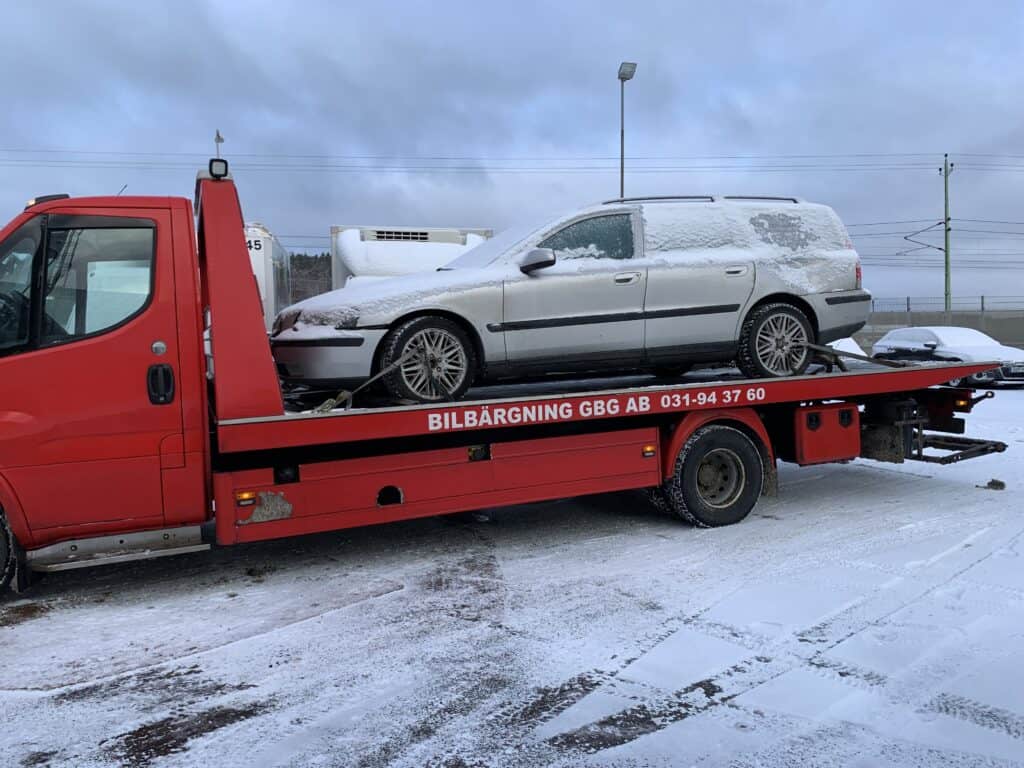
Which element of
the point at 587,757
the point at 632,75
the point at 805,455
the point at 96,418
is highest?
the point at 632,75

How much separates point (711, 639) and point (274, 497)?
2645mm

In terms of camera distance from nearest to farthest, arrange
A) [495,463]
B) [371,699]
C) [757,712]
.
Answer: [757,712], [371,699], [495,463]

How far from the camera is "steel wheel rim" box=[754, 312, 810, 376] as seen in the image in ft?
22.0

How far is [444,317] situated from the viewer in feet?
18.9

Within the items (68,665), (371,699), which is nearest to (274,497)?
(68,665)

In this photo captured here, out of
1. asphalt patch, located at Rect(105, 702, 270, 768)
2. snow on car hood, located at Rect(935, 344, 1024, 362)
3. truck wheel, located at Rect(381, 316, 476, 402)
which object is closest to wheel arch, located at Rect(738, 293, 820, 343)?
truck wheel, located at Rect(381, 316, 476, 402)

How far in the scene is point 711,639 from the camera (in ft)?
13.6

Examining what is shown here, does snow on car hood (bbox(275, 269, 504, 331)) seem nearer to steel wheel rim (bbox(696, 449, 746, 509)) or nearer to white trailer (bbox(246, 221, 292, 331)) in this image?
steel wheel rim (bbox(696, 449, 746, 509))

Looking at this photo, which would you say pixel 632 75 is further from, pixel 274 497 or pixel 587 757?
pixel 587 757

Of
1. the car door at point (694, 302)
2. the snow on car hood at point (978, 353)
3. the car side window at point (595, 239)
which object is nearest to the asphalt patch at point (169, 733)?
the car side window at point (595, 239)

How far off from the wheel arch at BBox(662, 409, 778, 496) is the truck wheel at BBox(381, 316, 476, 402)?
64.4 inches

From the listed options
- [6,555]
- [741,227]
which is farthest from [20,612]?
[741,227]

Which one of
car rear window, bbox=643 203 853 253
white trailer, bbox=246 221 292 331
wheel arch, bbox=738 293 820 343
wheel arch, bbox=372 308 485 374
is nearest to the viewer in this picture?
wheel arch, bbox=372 308 485 374

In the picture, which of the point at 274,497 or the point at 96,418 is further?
the point at 274,497
